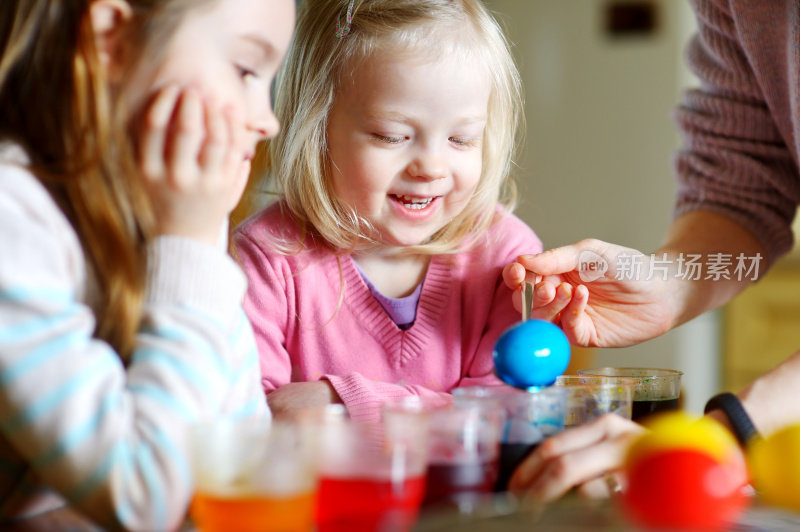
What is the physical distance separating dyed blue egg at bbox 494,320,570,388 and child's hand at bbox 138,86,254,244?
0.34 m

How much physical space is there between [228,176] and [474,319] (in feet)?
2.15

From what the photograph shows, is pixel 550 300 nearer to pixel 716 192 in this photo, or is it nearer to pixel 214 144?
pixel 716 192

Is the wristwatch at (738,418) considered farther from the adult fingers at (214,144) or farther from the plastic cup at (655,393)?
the adult fingers at (214,144)

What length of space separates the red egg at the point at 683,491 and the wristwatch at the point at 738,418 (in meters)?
0.24

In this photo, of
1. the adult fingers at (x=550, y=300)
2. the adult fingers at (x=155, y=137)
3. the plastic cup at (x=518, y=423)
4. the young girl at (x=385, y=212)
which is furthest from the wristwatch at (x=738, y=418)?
the adult fingers at (x=155, y=137)

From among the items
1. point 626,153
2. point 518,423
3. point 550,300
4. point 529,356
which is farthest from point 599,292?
point 626,153

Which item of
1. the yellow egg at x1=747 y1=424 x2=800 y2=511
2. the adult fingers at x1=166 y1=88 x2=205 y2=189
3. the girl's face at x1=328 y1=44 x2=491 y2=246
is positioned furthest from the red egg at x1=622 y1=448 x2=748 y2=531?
the girl's face at x1=328 y1=44 x2=491 y2=246

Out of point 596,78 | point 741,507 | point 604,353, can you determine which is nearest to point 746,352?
point 604,353

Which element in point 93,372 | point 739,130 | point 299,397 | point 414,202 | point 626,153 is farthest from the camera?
point 626,153

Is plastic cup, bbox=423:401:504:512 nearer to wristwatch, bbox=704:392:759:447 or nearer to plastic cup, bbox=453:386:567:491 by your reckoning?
plastic cup, bbox=453:386:567:491

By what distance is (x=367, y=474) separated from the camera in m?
0.62

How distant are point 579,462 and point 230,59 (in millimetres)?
490

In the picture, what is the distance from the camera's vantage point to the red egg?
0.60 metres

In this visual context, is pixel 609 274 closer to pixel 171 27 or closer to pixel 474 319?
pixel 474 319
